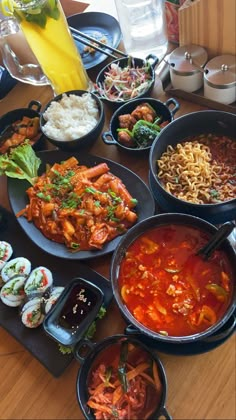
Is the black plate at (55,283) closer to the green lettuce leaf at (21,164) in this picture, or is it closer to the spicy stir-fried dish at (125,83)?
the green lettuce leaf at (21,164)

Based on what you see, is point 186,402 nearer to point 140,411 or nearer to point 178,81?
point 140,411

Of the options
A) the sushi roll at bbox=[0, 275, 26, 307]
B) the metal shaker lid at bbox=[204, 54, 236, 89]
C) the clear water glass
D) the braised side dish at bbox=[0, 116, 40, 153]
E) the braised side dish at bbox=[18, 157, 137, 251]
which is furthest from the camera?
the clear water glass

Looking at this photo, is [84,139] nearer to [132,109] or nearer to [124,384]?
[132,109]

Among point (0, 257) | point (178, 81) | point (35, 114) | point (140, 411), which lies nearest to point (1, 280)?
→ point (0, 257)

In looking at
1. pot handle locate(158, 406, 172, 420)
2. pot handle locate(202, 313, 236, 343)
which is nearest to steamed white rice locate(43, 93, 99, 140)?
pot handle locate(202, 313, 236, 343)

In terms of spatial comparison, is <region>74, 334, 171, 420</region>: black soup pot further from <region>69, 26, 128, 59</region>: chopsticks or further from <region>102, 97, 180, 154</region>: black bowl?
<region>69, 26, 128, 59</region>: chopsticks

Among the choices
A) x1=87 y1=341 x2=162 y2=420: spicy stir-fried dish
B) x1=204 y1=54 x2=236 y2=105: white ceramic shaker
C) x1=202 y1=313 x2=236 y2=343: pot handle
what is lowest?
x1=87 y1=341 x2=162 y2=420: spicy stir-fried dish

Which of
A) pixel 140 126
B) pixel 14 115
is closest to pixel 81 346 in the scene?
pixel 140 126
